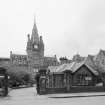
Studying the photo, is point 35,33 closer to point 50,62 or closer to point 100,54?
point 50,62

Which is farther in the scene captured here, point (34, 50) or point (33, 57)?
point (34, 50)

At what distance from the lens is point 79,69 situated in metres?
34.1

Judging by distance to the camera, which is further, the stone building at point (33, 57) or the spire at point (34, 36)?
the spire at point (34, 36)

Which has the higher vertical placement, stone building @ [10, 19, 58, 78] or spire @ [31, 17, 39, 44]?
spire @ [31, 17, 39, 44]

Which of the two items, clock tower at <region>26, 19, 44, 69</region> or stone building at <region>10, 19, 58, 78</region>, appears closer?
stone building at <region>10, 19, 58, 78</region>

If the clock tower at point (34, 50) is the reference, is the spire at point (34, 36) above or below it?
above

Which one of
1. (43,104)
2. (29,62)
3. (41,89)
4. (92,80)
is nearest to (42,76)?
(41,89)

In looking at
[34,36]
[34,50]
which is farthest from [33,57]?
[34,36]

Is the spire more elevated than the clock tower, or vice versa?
the spire

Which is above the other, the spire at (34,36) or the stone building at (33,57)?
the spire at (34,36)

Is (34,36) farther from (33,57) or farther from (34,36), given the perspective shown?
(33,57)

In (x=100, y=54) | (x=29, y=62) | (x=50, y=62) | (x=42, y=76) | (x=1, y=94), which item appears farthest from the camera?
(x=50, y=62)

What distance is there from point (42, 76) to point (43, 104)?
10.1 metres

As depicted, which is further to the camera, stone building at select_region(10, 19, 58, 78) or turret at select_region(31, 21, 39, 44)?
turret at select_region(31, 21, 39, 44)
